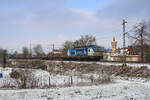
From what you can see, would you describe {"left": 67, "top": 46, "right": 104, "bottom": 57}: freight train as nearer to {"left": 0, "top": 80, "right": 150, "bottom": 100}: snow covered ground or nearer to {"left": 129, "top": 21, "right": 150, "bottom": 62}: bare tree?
{"left": 129, "top": 21, "right": 150, "bottom": 62}: bare tree

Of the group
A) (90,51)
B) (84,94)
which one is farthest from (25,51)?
(84,94)

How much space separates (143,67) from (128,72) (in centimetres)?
187

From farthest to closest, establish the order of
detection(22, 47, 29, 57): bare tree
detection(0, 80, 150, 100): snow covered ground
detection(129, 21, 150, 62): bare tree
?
detection(22, 47, 29, 57): bare tree → detection(129, 21, 150, 62): bare tree → detection(0, 80, 150, 100): snow covered ground

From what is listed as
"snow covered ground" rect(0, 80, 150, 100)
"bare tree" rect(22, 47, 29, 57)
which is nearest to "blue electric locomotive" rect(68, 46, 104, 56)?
"snow covered ground" rect(0, 80, 150, 100)

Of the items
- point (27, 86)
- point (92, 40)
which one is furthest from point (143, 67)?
point (92, 40)

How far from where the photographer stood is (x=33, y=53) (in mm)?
89000

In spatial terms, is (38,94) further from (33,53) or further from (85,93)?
(33,53)

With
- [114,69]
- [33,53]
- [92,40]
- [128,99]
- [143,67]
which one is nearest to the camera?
[128,99]

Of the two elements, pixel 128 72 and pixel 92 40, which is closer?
pixel 128 72

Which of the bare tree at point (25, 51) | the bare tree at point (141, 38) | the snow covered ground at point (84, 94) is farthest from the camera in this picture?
the bare tree at point (25, 51)

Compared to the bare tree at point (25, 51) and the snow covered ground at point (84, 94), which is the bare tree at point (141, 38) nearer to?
the snow covered ground at point (84, 94)

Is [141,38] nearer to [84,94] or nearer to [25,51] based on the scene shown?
[84,94]

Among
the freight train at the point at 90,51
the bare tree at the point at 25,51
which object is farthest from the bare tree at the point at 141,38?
the bare tree at the point at 25,51

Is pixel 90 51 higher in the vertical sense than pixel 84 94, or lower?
higher
